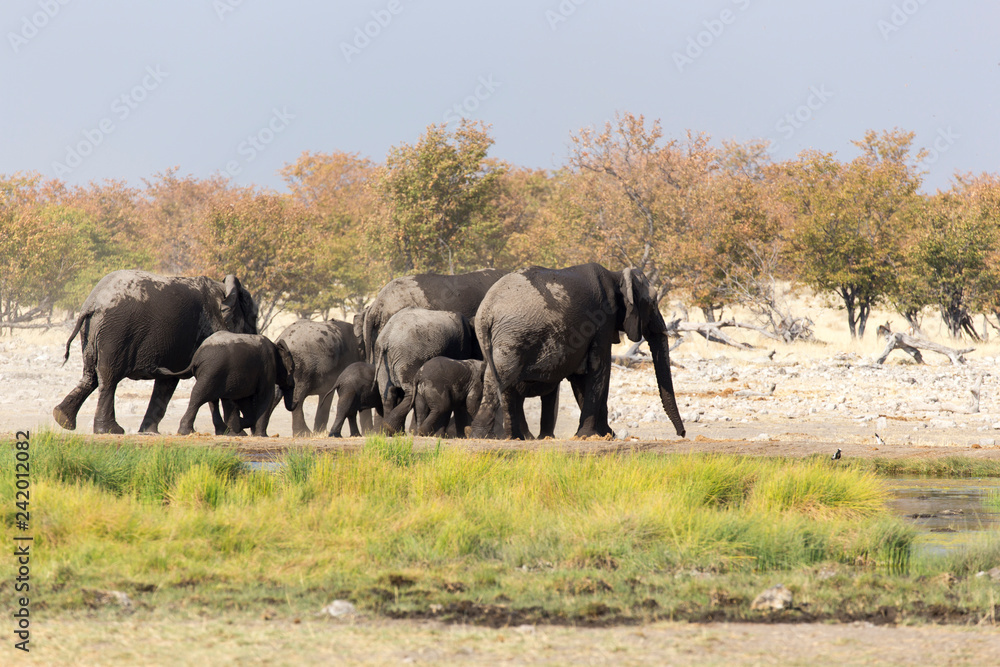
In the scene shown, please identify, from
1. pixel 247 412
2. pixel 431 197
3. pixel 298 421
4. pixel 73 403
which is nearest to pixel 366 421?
pixel 298 421

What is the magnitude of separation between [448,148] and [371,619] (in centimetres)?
4039

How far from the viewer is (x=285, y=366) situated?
48.7ft

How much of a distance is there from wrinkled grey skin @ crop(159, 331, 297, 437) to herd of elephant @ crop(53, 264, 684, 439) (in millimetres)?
16

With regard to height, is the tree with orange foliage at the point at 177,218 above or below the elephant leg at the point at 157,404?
above

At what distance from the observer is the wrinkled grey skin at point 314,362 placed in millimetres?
15703

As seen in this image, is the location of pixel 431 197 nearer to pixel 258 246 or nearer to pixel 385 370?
pixel 258 246

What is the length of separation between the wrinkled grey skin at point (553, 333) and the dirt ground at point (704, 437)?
0.73 metres

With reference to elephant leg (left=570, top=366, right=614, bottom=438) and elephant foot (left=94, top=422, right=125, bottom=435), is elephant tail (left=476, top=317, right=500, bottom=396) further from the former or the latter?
elephant foot (left=94, top=422, right=125, bottom=435)

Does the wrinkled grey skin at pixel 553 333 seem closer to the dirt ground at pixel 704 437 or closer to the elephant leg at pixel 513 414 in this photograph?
the elephant leg at pixel 513 414

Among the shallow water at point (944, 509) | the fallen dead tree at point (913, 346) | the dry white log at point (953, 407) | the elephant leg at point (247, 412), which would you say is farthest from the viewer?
the fallen dead tree at point (913, 346)

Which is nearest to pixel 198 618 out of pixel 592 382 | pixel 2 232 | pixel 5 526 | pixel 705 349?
pixel 5 526

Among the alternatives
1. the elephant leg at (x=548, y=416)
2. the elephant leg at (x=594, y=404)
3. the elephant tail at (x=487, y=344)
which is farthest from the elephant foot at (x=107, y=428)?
the elephant leg at (x=594, y=404)

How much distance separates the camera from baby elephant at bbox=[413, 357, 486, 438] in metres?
13.2

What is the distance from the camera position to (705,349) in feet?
111
